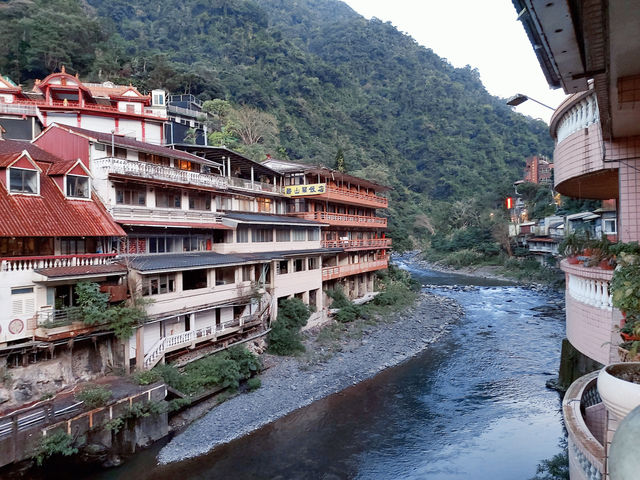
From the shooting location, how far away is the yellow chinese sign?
30.9 m

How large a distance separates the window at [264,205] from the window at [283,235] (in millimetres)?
2911

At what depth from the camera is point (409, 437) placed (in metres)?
16.2

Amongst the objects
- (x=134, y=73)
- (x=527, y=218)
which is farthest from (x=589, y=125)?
(x=527, y=218)

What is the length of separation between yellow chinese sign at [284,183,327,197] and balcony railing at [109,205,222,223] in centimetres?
906

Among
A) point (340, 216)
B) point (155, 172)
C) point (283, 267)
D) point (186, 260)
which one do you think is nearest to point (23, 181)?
point (155, 172)

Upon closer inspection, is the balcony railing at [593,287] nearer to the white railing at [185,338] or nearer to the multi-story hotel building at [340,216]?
the white railing at [185,338]

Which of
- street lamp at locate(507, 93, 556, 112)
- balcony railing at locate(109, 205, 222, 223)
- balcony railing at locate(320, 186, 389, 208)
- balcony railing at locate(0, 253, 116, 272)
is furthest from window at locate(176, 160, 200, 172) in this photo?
street lamp at locate(507, 93, 556, 112)

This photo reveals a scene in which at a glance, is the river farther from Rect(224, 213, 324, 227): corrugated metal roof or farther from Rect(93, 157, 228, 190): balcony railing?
Rect(93, 157, 228, 190): balcony railing

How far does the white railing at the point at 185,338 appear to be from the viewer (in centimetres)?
1680

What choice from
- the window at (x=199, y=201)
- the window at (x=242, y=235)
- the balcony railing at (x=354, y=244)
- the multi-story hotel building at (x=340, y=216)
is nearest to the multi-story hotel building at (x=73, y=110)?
the multi-story hotel building at (x=340, y=216)

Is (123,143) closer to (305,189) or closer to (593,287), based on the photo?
(305,189)

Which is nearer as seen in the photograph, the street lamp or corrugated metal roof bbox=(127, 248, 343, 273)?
the street lamp

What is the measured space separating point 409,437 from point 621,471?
15.5 metres

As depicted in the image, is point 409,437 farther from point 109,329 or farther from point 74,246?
point 74,246
